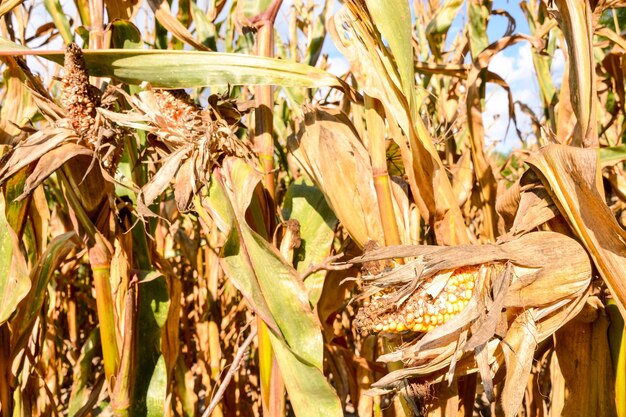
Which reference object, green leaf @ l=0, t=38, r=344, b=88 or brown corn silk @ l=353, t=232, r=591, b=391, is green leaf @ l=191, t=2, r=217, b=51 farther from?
brown corn silk @ l=353, t=232, r=591, b=391

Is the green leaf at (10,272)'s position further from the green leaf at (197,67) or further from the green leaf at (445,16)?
the green leaf at (445,16)

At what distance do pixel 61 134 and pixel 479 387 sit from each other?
1520 millimetres

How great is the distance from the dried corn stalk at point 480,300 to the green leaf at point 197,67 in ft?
1.46

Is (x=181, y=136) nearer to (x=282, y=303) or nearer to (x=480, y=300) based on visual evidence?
(x=282, y=303)

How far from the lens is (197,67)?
1188 mm

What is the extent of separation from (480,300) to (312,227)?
22.8 inches

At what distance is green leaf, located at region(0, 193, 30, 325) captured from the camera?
1.32 meters

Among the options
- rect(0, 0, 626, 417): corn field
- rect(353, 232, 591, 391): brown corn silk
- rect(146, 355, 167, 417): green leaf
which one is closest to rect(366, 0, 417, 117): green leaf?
rect(0, 0, 626, 417): corn field

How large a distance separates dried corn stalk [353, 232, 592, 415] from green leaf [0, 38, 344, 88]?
0.45 meters

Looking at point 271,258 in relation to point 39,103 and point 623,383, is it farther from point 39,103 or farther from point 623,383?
point 623,383

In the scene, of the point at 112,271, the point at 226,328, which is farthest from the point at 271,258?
the point at 226,328

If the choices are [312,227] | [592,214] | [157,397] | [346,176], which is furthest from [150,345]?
[592,214]

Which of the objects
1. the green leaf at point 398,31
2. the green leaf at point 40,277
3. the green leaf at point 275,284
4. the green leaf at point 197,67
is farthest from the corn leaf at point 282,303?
the green leaf at point 40,277

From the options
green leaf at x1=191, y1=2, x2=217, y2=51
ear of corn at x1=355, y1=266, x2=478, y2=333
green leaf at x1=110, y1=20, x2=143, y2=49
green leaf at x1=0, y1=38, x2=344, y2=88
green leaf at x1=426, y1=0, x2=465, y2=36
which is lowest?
ear of corn at x1=355, y1=266, x2=478, y2=333
